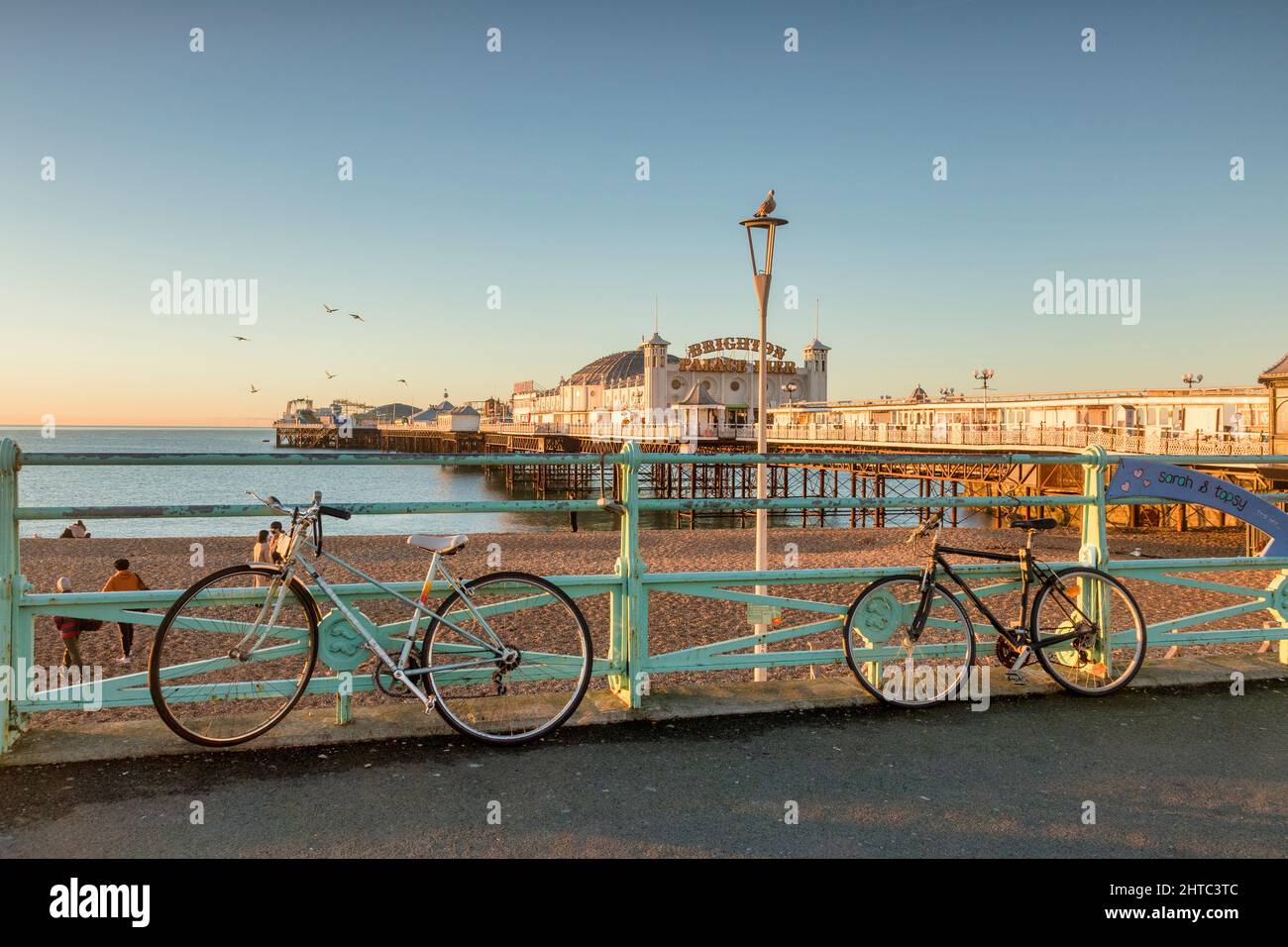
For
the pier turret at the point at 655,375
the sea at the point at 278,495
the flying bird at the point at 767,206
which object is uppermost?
the pier turret at the point at 655,375

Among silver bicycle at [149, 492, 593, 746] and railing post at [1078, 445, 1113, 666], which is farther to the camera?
railing post at [1078, 445, 1113, 666]

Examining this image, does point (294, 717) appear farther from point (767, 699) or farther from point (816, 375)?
point (816, 375)

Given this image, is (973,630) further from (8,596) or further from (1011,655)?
(8,596)

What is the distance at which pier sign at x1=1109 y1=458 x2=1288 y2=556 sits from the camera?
5.45 meters

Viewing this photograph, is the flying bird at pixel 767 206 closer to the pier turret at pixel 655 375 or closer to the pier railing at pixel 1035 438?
the pier railing at pixel 1035 438

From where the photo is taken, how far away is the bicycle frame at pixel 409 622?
3977 millimetres

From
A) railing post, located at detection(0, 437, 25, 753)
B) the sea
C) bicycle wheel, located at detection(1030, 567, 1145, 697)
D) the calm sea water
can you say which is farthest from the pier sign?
the calm sea water

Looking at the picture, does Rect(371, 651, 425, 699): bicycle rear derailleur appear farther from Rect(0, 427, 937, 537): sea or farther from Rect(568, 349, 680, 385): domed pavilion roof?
Rect(568, 349, 680, 385): domed pavilion roof

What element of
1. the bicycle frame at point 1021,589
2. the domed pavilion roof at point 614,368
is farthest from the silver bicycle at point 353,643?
the domed pavilion roof at point 614,368

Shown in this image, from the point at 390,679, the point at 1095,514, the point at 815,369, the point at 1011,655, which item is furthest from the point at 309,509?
the point at 815,369

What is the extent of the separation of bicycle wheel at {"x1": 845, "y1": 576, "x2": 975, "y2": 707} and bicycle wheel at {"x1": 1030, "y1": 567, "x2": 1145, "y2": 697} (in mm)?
466
